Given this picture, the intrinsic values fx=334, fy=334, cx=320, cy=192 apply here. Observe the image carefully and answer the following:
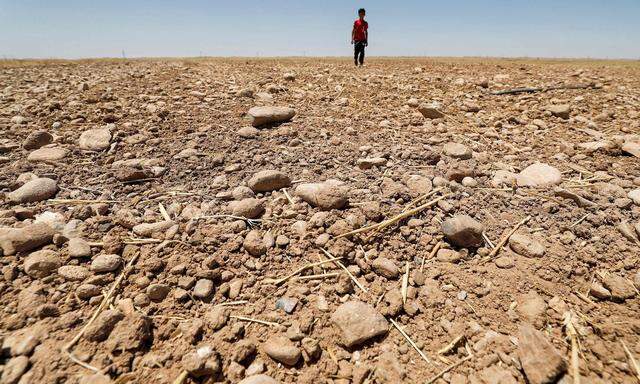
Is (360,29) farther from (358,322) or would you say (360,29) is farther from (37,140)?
(358,322)

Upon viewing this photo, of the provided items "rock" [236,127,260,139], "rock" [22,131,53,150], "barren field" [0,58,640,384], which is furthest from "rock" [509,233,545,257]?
"rock" [22,131,53,150]

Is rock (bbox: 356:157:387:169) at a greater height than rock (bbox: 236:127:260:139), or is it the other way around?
rock (bbox: 236:127:260:139)

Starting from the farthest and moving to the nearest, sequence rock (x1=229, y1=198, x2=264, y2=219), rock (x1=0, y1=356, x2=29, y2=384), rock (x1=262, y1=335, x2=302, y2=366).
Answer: rock (x1=229, y1=198, x2=264, y2=219), rock (x1=262, y1=335, x2=302, y2=366), rock (x1=0, y1=356, x2=29, y2=384)

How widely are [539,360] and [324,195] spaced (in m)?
1.45

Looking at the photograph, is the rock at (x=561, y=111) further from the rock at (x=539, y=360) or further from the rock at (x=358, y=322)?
the rock at (x=358, y=322)

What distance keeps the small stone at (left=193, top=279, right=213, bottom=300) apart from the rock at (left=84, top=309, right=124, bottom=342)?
1.14ft

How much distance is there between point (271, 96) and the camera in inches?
181

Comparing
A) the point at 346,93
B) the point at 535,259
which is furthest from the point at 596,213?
the point at 346,93

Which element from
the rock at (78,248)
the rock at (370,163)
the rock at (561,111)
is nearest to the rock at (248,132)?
the rock at (370,163)

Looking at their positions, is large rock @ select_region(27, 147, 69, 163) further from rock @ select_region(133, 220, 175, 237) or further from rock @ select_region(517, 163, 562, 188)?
rock @ select_region(517, 163, 562, 188)

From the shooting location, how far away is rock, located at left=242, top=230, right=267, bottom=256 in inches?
78.9

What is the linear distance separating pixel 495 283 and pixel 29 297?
2.42 m

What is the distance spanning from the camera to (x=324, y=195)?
232 cm

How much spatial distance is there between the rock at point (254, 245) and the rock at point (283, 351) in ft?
1.86
